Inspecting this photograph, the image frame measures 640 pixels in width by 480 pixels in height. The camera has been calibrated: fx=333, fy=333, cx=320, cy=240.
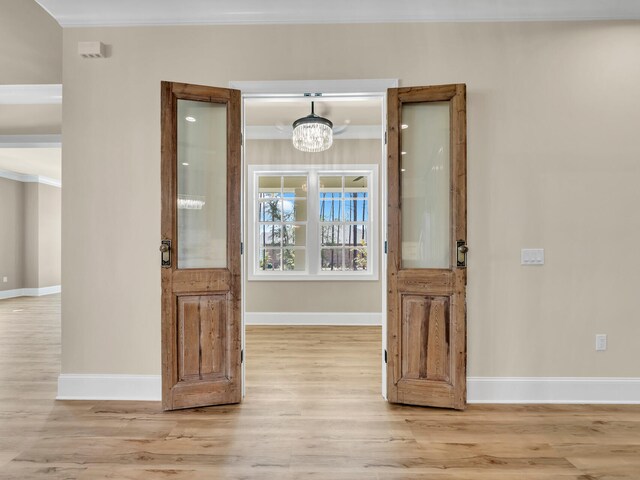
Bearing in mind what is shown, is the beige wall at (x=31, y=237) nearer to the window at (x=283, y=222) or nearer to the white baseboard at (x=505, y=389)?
the window at (x=283, y=222)

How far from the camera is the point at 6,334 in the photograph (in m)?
4.65

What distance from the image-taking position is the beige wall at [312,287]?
5129mm

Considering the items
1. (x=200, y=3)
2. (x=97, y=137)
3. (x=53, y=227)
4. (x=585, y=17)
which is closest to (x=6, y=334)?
(x=97, y=137)

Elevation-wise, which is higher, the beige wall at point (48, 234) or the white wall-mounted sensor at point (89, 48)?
the white wall-mounted sensor at point (89, 48)

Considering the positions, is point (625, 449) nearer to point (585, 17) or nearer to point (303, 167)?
point (585, 17)

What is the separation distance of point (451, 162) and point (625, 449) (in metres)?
2.09

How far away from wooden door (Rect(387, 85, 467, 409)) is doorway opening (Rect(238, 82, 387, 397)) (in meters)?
2.17

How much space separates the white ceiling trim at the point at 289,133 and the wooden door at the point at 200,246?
246cm

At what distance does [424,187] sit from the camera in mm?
2656

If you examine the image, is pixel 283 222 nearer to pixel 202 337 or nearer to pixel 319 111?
pixel 319 111

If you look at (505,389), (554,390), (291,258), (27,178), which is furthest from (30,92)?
(27,178)

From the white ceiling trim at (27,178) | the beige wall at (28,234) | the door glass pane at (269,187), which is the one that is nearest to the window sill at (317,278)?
the door glass pane at (269,187)

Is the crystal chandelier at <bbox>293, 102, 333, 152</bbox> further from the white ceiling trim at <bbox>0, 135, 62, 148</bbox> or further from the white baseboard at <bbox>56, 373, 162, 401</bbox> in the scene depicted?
the white ceiling trim at <bbox>0, 135, 62, 148</bbox>

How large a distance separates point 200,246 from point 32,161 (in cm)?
715
